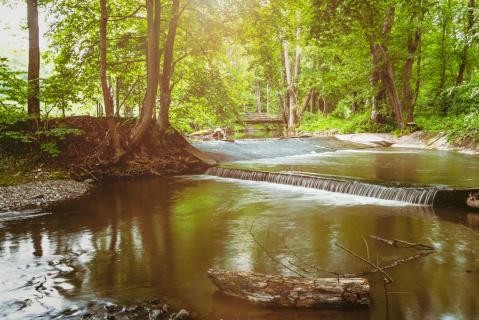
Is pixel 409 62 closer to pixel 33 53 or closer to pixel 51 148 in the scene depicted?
pixel 33 53

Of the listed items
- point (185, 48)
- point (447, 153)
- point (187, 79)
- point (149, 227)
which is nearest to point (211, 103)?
point (187, 79)

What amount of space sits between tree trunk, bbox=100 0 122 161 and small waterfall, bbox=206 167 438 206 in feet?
14.5

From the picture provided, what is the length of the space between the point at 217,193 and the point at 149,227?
4.10 meters

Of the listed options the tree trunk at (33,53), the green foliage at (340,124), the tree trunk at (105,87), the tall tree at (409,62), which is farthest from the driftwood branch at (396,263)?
the green foliage at (340,124)

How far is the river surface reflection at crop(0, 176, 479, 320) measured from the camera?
15.5ft

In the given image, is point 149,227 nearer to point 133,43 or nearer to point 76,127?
point 76,127

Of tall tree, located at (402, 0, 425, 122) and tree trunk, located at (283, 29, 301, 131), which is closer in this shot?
tall tree, located at (402, 0, 425, 122)

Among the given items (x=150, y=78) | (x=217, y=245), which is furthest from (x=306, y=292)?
(x=150, y=78)

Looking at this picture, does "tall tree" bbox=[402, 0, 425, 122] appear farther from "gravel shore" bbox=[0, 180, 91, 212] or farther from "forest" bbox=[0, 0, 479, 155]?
"gravel shore" bbox=[0, 180, 91, 212]

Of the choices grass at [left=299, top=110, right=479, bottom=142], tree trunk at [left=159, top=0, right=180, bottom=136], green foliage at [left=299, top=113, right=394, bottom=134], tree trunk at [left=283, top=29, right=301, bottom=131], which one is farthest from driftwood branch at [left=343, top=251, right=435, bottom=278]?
tree trunk at [left=283, top=29, right=301, bottom=131]

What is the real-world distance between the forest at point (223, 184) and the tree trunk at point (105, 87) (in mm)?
61

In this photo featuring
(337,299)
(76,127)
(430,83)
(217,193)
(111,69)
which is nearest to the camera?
(337,299)

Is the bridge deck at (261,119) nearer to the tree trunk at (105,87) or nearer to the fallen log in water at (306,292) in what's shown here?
the tree trunk at (105,87)

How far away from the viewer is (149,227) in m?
8.46
